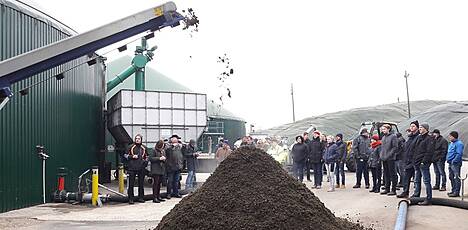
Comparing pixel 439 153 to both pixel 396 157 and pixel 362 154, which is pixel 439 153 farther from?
pixel 362 154

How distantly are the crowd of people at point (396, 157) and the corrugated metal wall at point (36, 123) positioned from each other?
271 inches

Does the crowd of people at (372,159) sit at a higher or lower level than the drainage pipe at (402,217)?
higher

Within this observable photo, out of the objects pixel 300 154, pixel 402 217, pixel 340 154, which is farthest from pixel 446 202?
pixel 300 154

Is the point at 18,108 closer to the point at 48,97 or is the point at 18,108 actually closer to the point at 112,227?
the point at 48,97

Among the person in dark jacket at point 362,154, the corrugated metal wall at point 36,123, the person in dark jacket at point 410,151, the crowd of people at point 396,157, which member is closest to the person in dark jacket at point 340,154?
the crowd of people at point 396,157

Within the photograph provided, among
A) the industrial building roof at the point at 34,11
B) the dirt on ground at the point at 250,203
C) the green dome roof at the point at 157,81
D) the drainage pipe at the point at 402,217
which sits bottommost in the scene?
the drainage pipe at the point at 402,217

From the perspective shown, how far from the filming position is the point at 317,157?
1712 centimetres

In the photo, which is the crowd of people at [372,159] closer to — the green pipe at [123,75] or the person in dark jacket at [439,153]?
the person in dark jacket at [439,153]

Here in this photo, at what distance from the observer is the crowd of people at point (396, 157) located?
11680 millimetres

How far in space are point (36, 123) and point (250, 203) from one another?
8.58 metres

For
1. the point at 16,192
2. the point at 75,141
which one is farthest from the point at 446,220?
the point at 75,141

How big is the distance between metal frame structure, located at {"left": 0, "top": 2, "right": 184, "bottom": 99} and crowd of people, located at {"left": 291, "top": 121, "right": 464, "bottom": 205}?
5.86 m

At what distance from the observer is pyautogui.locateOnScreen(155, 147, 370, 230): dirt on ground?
6520mm

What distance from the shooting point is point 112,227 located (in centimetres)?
978
